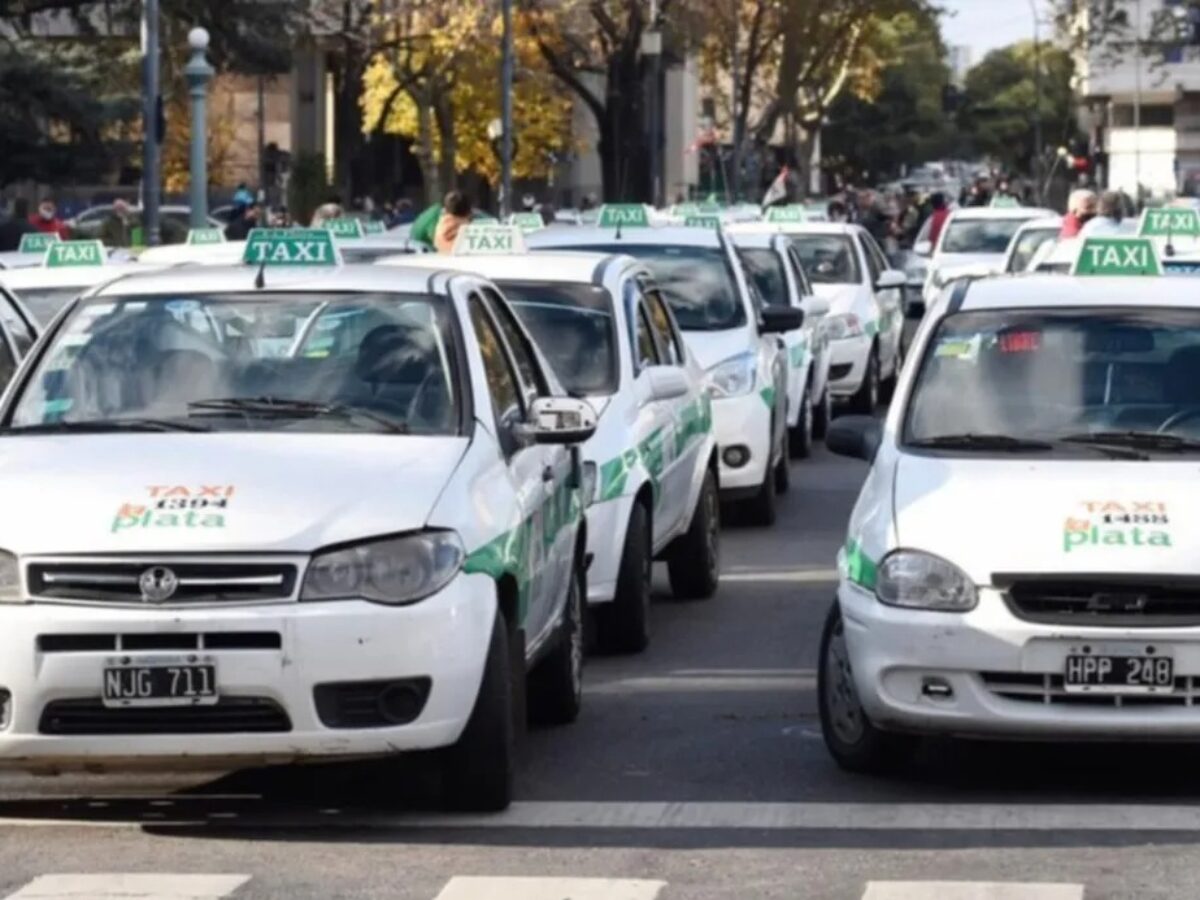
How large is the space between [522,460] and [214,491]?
57.1 inches

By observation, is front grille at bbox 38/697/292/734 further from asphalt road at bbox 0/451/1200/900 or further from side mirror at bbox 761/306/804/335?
side mirror at bbox 761/306/804/335

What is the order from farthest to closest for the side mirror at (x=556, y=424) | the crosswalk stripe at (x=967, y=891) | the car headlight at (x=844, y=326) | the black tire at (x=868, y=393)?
the black tire at (x=868, y=393) → the car headlight at (x=844, y=326) → the side mirror at (x=556, y=424) → the crosswalk stripe at (x=967, y=891)

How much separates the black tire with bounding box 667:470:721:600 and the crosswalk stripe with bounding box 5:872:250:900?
6171 mm

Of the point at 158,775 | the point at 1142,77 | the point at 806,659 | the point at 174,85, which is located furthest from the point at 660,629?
the point at 1142,77

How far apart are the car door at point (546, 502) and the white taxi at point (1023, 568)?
921 mm

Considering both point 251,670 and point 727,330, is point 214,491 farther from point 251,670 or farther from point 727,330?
point 727,330

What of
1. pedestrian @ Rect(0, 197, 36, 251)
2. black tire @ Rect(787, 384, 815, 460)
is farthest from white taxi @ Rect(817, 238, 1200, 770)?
pedestrian @ Rect(0, 197, 36, 251)

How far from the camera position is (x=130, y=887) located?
26.2ft

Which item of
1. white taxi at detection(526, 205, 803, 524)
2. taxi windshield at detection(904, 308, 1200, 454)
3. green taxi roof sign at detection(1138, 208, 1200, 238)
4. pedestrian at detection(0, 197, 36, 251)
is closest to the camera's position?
taxi windshield at detection(904, 308, 1200, 454)

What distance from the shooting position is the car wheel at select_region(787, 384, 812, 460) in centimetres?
2181

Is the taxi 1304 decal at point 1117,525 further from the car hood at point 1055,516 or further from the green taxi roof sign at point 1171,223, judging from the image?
the green taxi roof sign at point 1171,223

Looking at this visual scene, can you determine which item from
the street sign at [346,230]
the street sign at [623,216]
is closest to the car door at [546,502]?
the street sign at [623,216]

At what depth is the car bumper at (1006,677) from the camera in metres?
8.93

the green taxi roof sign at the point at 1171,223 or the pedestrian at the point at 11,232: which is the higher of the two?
the green taxi roof sign at the point at 1171,223
